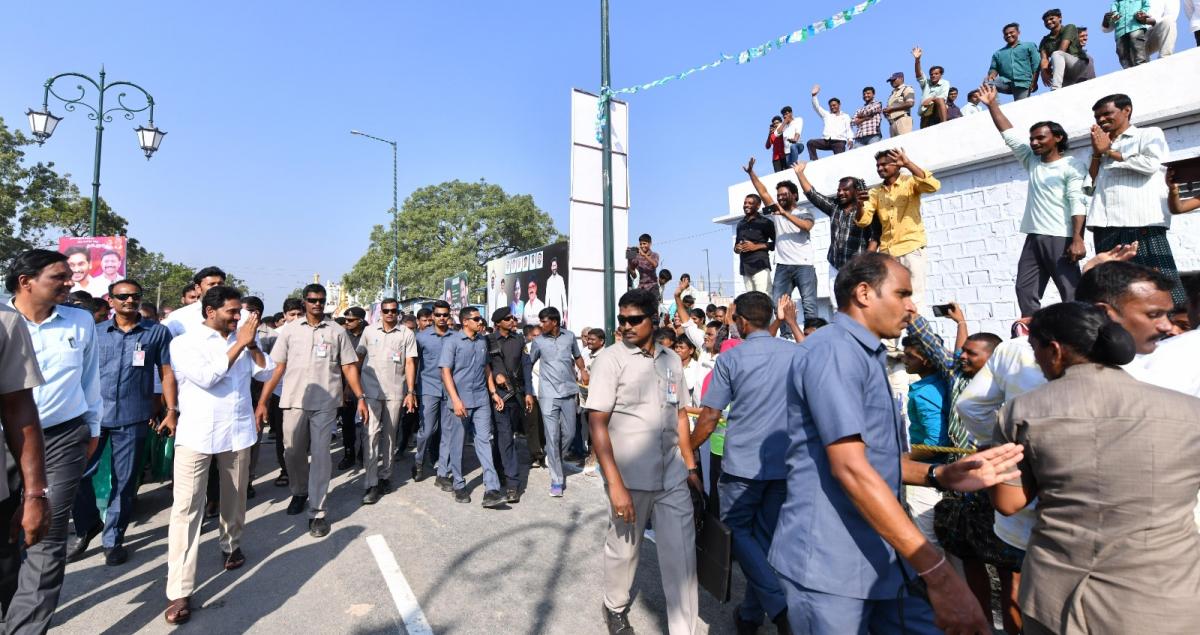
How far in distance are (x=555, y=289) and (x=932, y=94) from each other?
9.23m

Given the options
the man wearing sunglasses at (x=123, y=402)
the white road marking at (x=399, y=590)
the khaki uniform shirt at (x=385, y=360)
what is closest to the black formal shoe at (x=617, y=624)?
the white road marking at (x=399, y=590)

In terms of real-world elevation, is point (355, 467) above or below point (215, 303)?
below

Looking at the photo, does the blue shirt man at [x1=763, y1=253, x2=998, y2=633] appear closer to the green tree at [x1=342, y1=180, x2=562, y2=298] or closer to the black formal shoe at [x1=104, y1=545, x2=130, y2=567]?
the black formal shoe at [x1=104, y1=545, x2=130, y2=567]

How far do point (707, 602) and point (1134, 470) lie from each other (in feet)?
9.27

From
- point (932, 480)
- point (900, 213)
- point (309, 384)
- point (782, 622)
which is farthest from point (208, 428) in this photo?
point (900, 213)

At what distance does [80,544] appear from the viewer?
483 centimetres

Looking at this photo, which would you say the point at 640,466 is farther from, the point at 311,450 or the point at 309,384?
the point at 309,384

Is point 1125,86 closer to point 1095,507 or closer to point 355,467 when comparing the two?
point 1095,507

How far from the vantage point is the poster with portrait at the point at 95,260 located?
38.4ft

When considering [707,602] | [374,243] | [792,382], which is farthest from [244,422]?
[374,243]

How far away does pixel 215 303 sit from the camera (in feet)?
13.6

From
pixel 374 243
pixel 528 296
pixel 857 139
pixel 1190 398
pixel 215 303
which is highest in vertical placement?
pixel 374 243

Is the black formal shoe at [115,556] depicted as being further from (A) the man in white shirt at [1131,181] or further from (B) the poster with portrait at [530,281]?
(B) the poster with portrait at [530,281]

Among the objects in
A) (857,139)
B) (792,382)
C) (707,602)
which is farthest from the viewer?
(857,139)
